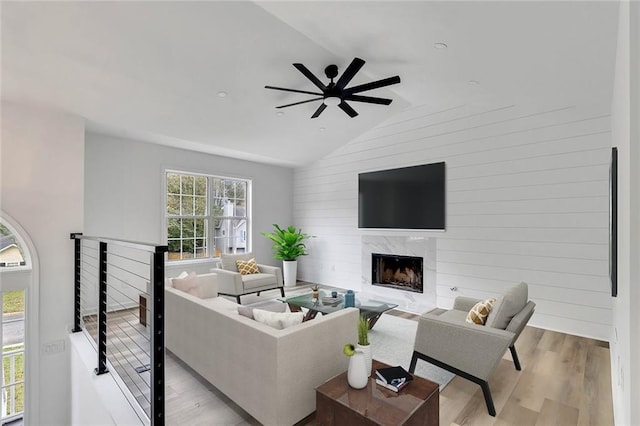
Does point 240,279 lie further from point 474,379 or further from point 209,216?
point 474,379

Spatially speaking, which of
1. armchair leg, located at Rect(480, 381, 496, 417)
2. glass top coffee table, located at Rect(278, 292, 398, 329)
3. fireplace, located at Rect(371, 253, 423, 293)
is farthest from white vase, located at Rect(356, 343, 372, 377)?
fireplace, located at Rect(371, 253, 423, 293)

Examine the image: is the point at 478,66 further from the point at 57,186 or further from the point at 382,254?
the point at 57,186

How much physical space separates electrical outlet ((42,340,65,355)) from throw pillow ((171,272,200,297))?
1.47 meters

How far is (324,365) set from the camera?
2301 mm

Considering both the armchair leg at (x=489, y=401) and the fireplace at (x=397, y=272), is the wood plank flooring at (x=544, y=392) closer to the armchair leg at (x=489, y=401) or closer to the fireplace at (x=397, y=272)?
the armchair leg at (x=489, y=401)

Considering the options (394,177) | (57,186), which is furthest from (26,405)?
(394,177)

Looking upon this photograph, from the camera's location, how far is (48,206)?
3.54 m

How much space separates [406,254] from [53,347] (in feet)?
16.2

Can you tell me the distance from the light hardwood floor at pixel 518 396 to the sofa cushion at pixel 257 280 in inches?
73.4

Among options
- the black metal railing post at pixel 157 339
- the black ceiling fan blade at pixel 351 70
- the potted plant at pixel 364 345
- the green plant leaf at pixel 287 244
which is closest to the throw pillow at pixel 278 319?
the potted plant at pixel 364 345

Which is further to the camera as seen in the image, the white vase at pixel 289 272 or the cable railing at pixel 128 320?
the white vase at pixel 289 272

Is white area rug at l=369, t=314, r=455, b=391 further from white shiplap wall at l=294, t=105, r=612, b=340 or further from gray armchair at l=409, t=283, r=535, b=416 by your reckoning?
white shiplap wall at l=294, t=105, r=612, b=340

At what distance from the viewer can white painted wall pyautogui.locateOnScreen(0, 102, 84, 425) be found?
3.37 metres

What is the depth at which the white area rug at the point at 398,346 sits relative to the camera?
2.90 m
